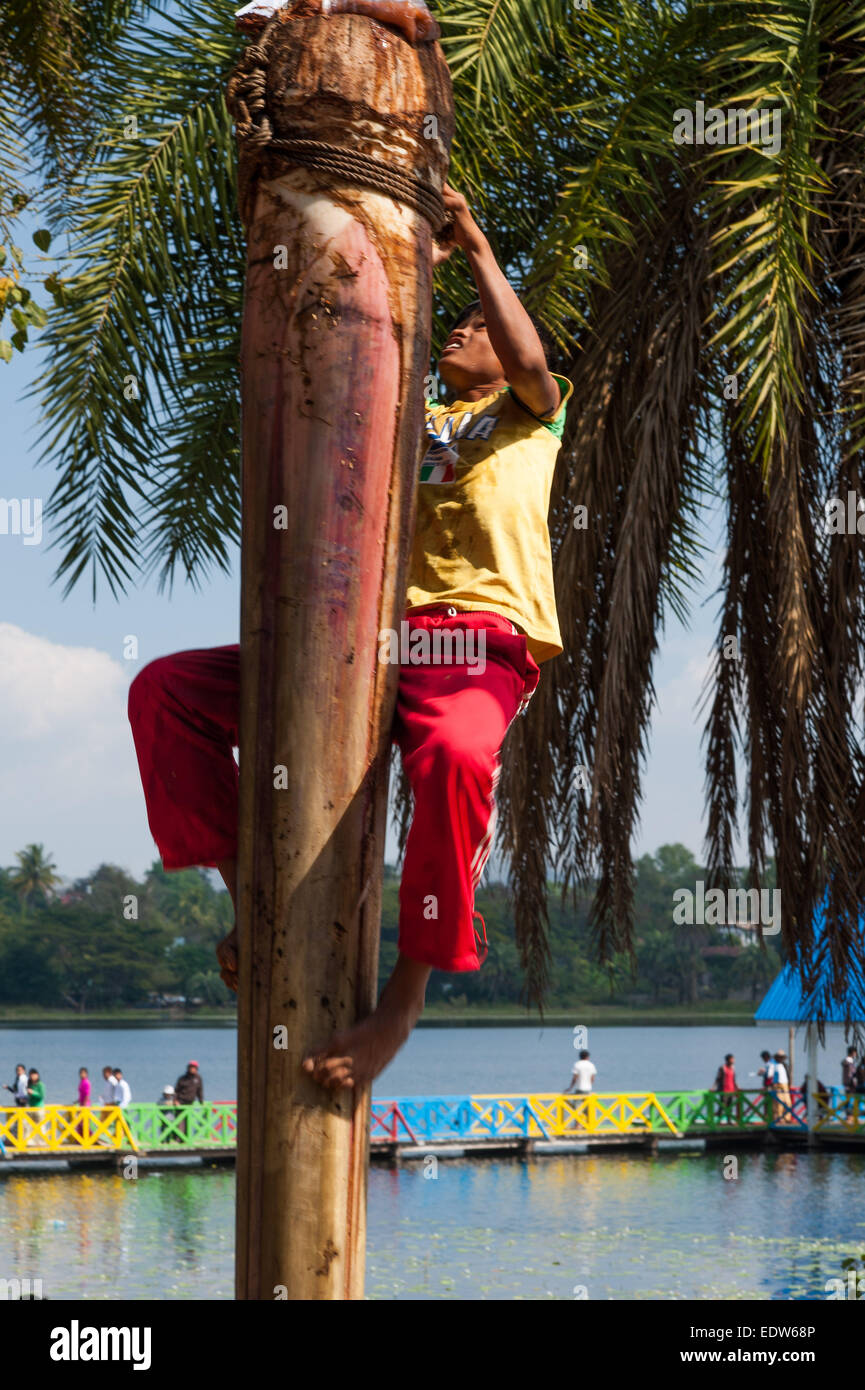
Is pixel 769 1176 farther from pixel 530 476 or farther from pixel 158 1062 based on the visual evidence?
pixel 158 1062

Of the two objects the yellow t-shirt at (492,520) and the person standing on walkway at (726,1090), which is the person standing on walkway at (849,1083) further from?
the yellow t-shirt at (492,520)

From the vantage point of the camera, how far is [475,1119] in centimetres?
2911

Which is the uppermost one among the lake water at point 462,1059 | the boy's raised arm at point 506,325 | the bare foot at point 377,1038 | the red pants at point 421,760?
the boy's raised arm at point 506,325

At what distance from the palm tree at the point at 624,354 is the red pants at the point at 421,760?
4286mm

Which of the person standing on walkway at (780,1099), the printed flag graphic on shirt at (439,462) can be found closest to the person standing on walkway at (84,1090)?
the person standing on walkway at (780,1099)

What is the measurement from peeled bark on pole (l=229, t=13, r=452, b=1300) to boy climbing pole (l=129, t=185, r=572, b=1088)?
0.08 meters

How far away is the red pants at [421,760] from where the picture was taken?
2.04 meters

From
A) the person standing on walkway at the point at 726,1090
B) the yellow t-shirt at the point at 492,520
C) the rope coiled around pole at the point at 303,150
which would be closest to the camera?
the rope coiled around pole at the point at 303,150

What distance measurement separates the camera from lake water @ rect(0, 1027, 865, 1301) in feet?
50.4

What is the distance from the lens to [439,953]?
2.03m

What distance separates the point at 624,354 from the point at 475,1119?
2288 centimetres

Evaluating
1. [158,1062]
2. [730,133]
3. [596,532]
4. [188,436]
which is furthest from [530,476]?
[158,1062]

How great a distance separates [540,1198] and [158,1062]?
81.2m

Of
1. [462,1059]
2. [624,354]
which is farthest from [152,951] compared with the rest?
[624,354]
